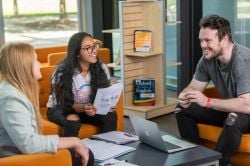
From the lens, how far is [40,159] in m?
2.27

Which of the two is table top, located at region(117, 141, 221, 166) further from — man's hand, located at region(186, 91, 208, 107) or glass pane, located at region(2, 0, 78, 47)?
glass pane, located at region(2, 0, 78, 47)

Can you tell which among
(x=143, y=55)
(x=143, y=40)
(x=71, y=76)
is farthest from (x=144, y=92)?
(x=71, y=76)

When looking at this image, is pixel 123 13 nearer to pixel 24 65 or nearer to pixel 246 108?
pixel 246 108

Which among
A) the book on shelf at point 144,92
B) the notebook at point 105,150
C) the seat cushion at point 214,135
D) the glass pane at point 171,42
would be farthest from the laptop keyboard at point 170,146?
the glass pane at point 171,42

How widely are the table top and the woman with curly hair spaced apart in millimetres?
917

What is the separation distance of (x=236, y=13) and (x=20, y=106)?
3.99 metres

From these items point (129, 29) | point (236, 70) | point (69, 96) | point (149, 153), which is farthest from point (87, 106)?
point (129, 29)

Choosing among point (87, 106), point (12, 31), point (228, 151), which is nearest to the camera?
point (228, 151)

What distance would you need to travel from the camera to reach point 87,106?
3.55m

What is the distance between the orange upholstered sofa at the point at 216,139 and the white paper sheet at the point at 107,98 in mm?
701

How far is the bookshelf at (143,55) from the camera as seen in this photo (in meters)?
5.11

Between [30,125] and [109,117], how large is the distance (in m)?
1.41

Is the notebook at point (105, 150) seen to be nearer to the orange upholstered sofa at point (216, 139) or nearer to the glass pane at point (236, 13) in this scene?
the orange upholstered sofa at point (216, 139)

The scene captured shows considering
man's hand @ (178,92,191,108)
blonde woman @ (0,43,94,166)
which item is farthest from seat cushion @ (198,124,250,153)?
blonde woman @ (0,43,94,166)
